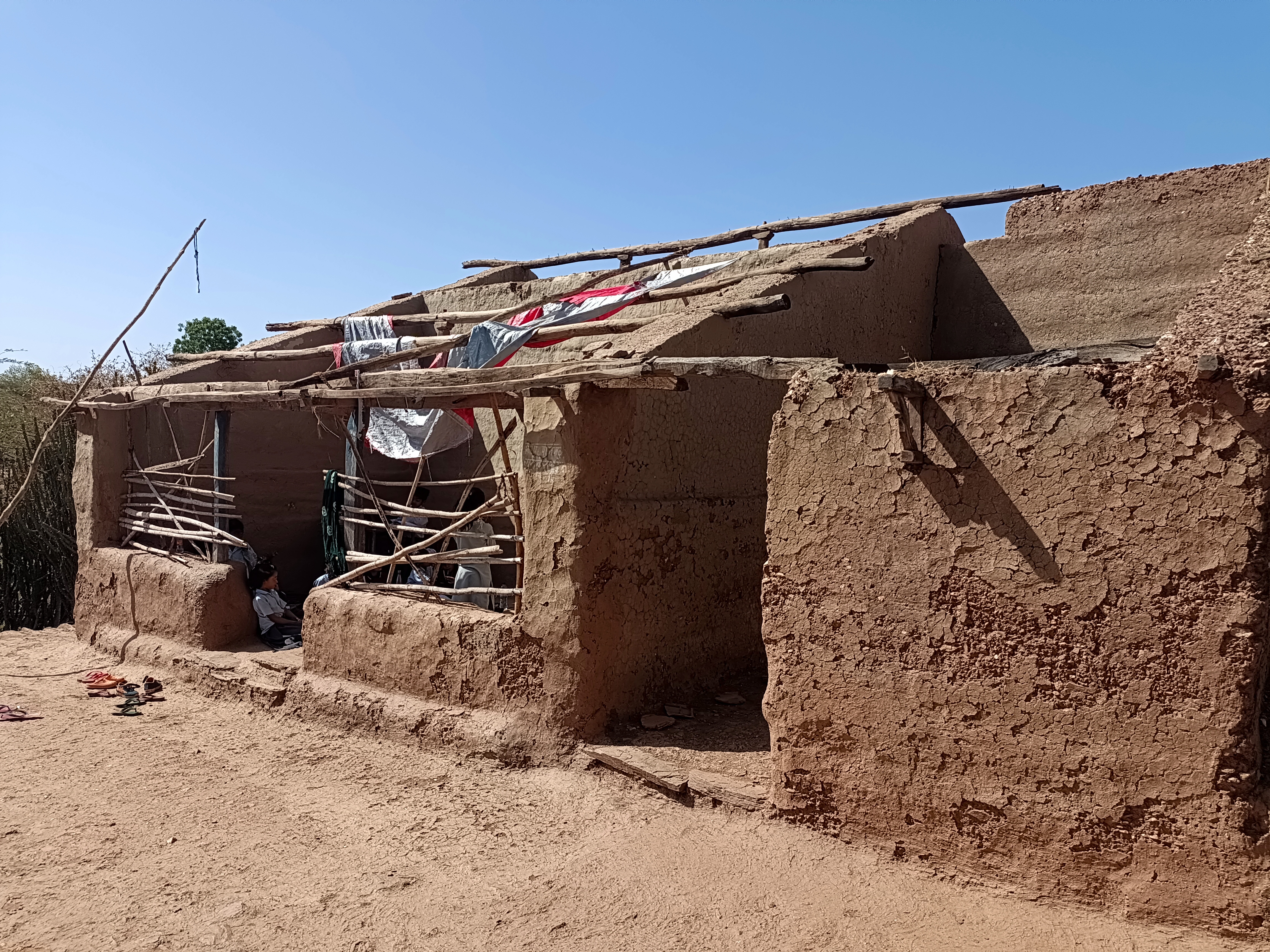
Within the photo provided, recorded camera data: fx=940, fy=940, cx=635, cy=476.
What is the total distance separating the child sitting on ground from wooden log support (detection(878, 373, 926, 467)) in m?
5.32

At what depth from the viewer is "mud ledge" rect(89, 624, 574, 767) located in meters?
5.06

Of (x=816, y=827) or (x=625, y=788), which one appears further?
(x=625, y=788)

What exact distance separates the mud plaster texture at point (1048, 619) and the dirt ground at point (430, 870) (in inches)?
9.6

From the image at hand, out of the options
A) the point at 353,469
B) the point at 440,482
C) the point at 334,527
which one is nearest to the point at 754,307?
the point at 440,482

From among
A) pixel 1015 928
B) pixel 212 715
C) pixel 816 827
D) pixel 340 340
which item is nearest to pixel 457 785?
pixel 816 827

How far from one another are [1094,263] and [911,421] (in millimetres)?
3903

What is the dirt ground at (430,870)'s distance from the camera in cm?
349

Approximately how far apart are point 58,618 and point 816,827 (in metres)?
9.14

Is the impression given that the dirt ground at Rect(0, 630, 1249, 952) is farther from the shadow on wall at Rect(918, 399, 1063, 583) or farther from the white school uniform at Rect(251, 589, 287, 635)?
the white school uniform at Rect(251, 589, 287, 635)

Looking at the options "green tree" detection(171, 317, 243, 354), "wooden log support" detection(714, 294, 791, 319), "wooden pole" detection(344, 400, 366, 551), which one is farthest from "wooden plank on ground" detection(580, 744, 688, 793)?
"green tree" detection(171, 317, 243, 354)

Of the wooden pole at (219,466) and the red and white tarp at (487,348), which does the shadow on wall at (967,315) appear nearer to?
the red and white tarp at (487,348)

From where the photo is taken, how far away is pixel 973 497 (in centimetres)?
349

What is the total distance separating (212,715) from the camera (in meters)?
6.37

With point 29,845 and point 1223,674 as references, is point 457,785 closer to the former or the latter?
point 29,845
